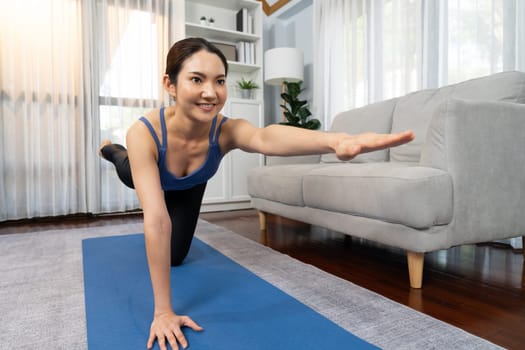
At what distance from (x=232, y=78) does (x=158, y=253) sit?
339 centimetres

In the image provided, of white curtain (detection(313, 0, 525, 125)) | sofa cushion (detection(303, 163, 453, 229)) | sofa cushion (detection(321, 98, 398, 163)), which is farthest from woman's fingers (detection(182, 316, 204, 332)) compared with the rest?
white curtain (detection(313, 0, 525, 125))

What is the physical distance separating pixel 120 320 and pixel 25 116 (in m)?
2.72

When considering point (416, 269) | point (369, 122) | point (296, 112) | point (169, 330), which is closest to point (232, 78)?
point (296, 112)

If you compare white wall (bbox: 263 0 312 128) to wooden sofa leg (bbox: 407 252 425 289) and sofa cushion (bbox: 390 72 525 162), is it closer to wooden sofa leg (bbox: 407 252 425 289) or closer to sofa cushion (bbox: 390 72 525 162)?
sofa cushion (bbox: 390 72 525 162)

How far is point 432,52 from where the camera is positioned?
8.02ft

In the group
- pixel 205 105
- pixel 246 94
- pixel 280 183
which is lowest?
pixel 280 183

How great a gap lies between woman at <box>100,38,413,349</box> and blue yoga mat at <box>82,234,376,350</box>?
0.09 meters

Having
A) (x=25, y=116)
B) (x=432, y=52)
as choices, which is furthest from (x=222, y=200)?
(x=432, y=52)

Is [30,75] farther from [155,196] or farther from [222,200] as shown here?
[155,196]

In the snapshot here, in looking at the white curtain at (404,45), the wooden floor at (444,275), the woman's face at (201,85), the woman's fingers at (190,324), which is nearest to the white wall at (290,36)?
the white curtain at (404,45)

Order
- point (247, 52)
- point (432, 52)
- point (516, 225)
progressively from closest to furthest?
point (516, 225)
point (432, 52)
point (247, 52)

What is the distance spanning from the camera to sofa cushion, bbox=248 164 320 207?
6.37 feet

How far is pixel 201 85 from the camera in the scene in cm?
101

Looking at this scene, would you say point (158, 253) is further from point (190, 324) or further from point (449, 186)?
point (449, 186)
